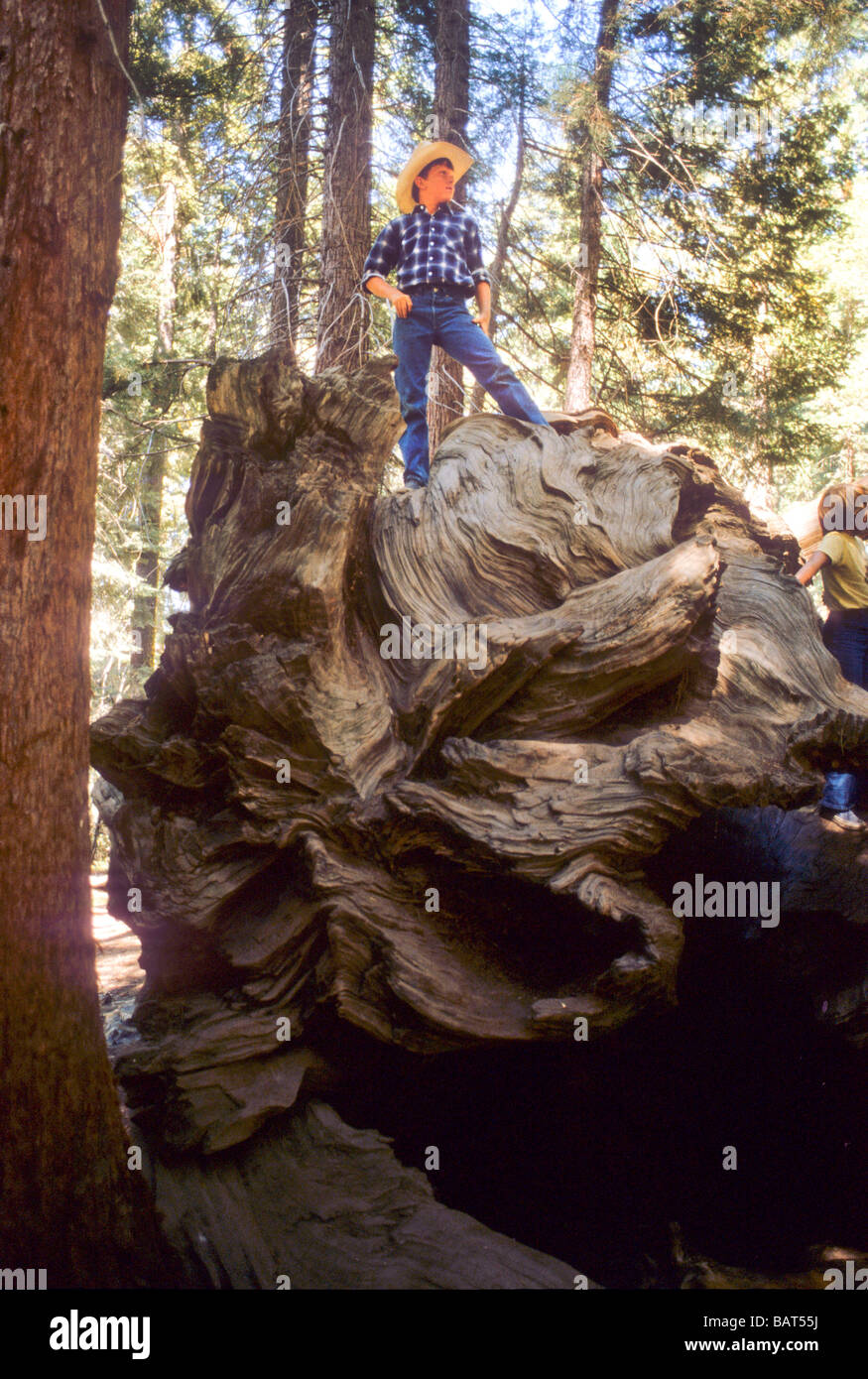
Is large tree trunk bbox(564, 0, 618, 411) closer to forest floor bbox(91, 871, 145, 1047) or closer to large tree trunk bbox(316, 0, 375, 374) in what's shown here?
large tree trunk bbox(316, 0, 375, 374)

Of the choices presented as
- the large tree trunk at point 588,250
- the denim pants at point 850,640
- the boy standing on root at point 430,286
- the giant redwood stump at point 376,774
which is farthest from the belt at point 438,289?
the large tree trunk at point 588,250

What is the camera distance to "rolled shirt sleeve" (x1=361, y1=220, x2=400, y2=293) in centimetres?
582

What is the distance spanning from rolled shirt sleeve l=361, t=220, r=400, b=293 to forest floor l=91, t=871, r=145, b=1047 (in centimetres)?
430

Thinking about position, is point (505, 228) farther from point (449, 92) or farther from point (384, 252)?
point (384, 252)

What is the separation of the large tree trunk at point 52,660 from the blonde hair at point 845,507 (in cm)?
453

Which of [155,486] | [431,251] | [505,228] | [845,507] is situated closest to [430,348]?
[431,251]

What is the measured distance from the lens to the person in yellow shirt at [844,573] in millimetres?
5620

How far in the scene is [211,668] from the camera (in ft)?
13.0

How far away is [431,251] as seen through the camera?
574cm

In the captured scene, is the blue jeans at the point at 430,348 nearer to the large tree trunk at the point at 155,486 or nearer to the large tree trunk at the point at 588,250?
the large tree trunk at the point at 155,486

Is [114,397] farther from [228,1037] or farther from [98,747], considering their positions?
[228,1037]

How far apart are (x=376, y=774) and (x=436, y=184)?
4.05 metres

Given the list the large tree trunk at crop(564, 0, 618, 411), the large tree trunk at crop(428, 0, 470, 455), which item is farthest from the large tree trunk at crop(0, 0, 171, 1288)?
the large tree trunk at crop(564, 0, 618, 411)
